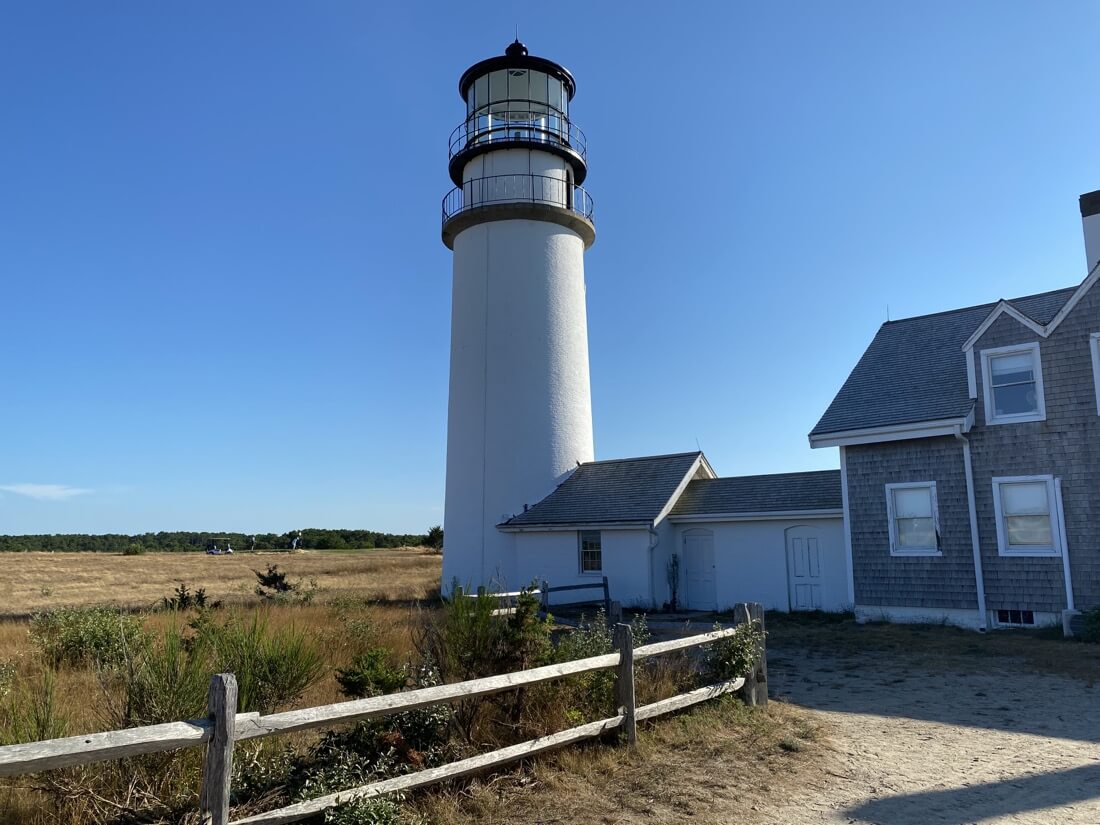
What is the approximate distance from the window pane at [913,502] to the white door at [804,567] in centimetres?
238

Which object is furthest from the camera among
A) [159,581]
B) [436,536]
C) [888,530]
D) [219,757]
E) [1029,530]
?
[436,536]

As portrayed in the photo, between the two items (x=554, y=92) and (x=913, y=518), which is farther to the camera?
(x=554, y=92)

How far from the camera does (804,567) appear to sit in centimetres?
1942

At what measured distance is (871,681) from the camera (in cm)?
1133

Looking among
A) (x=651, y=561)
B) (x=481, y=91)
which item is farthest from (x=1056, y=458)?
(x=481, y=91)

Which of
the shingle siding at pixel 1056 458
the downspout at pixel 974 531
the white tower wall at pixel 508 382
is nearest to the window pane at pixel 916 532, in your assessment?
the downspout at pixel 974 531

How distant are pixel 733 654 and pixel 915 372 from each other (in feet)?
39.0

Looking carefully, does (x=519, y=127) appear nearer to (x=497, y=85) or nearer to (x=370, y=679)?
(x=497, y=85)

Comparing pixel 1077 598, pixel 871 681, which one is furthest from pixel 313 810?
pixel 1077 598

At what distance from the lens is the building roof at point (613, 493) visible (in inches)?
836

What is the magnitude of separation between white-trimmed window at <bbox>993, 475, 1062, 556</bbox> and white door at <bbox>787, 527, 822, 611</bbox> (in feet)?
14.1

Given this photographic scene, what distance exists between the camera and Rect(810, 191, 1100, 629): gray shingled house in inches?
606

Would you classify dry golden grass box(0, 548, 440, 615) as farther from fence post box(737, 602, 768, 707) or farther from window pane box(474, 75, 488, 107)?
window pane box(474, 75, 488, 107)

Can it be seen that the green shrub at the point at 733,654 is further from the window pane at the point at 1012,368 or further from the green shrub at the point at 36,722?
the window pane at the point at 1012,368
